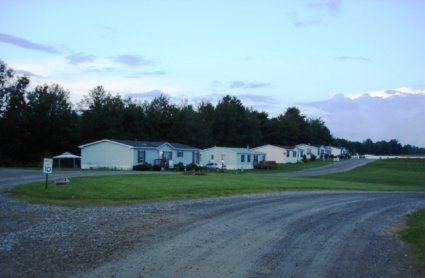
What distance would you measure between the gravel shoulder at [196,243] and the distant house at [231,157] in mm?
53066

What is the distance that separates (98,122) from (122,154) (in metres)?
22.4

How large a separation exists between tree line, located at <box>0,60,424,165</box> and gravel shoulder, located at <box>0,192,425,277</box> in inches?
2228

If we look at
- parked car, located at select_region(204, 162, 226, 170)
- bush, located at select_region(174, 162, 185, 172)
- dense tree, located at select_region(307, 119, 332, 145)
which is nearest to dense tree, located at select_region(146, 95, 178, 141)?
parked car, located at select_region(204, 162, 226, 170)

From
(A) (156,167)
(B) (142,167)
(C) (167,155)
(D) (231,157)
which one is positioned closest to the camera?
(B) (142,167)

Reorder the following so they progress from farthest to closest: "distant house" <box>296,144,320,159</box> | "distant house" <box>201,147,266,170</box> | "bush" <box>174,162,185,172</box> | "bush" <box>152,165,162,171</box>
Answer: "distant house" <box>296,144,320,159</box> < "distant house" <box>201,147,266,170</box> < "bush" <box>174,162,185,172</box> < "bush" <box>152,165,162,171</box>

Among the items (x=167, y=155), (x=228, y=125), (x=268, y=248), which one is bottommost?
(x=268, y=248)

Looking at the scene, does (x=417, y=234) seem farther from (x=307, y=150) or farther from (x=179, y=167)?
(x=307, y=150)

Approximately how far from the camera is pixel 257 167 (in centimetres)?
7669

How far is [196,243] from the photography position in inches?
435

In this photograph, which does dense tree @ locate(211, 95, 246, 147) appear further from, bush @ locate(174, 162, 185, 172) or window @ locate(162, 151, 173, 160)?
bush @ locate(174, 162, 185, 172)

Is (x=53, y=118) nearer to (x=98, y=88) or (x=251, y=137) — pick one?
(x=98, y=88)

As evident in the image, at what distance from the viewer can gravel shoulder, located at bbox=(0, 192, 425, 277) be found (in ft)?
28.4

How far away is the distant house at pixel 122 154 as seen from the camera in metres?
58.7

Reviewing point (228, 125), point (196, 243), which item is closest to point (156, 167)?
point (196, 243)
